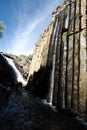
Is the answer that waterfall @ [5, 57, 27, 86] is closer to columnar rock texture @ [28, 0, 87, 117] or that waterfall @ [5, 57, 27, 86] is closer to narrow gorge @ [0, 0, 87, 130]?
narrow gorge @ [0, 0, 87, 130]

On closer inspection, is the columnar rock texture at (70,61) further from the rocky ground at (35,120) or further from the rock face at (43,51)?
the rock face at (43,51)

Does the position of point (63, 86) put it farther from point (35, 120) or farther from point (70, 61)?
point (35, 120)

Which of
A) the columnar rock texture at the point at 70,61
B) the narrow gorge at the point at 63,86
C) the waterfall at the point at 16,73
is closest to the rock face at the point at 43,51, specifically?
the narrow gorge at the point at 63,86

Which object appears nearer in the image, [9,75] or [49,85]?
[49,85]

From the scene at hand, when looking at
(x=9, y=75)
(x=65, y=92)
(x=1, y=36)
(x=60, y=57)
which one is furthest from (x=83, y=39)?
(x=1, y=36)

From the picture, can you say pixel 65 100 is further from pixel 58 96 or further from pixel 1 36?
pixel 1 36

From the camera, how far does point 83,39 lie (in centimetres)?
1578

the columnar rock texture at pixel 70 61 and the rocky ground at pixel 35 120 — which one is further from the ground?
the columnar rock texture at pixel 70 61

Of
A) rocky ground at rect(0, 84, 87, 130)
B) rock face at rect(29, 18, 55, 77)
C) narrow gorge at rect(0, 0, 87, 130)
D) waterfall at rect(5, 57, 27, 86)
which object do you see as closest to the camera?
rocky ground at rect(0, 84, 87, 130)

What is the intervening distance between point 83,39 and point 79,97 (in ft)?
15.6

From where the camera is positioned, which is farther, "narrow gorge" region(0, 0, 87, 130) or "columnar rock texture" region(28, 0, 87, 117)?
"columnar rock texture" region(28, 0, 87, 117)

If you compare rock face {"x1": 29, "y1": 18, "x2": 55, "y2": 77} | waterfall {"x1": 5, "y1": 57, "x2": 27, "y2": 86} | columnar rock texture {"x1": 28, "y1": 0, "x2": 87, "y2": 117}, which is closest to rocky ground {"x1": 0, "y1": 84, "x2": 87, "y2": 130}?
columnar rock texture {"x1": 28, "y1": 0, "x2": 87, "y2": 117}

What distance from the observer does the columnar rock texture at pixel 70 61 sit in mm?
14383

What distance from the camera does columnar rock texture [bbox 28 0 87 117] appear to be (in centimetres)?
1438
